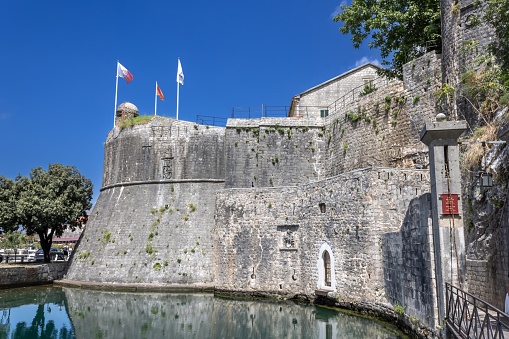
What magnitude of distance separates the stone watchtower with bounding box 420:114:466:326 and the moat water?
11.7 feet

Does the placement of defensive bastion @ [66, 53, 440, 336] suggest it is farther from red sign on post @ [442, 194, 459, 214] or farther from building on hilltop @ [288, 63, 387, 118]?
building on hilltop @ [288, 63, 387, 118]

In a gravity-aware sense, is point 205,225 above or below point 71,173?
below

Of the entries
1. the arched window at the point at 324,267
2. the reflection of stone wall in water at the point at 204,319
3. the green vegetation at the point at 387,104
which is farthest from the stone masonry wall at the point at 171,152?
the green vegetation at the point at 387,104

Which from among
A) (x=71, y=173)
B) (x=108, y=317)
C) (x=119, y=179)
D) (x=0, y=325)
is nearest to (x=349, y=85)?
(x=119, y=179)

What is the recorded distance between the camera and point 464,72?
14992 mm

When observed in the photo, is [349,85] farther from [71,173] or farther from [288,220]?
[71,173]

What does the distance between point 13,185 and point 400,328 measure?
23022mm

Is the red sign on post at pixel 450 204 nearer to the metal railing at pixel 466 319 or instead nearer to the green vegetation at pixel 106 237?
the metal railing at pixel 466 319

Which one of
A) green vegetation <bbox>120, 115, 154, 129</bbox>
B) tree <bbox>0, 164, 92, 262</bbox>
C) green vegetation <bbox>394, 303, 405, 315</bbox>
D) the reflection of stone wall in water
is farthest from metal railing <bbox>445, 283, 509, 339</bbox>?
tree <bbox>0, 164, 92, 262</bbox>

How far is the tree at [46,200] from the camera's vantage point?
2422cm

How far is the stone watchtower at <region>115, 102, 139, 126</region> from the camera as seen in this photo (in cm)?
2734

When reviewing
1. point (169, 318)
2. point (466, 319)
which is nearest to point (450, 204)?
point (466, 319)

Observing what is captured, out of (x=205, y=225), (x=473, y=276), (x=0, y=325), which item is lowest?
(x=0, y=325)

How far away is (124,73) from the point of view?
28.0m
